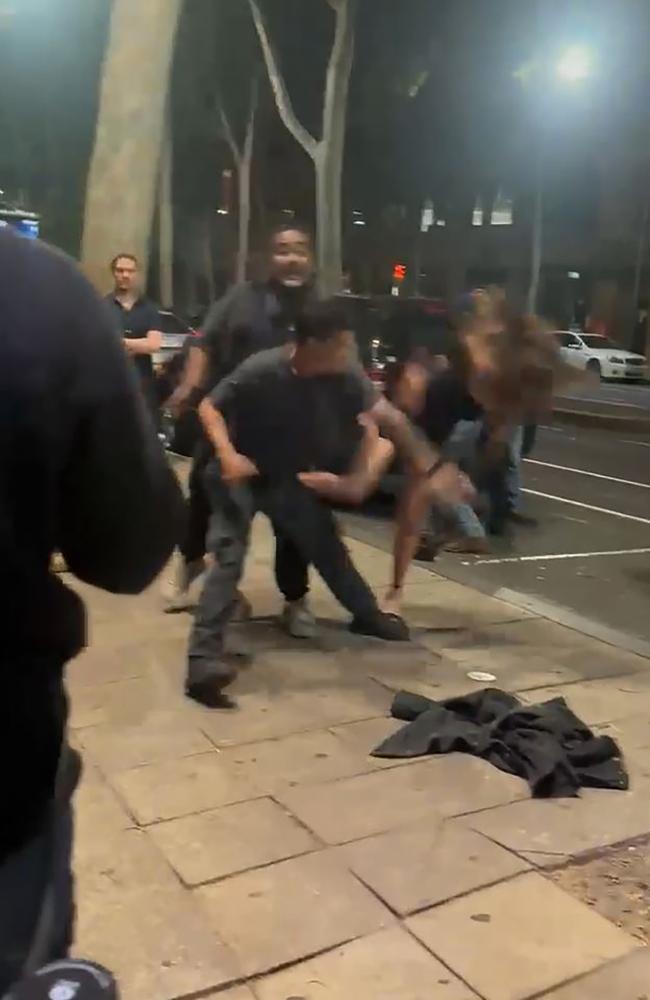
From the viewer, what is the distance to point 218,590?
4.96m

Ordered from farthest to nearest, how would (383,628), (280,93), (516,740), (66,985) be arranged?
(280,93) → (383,628) → (516,740) → (66,985)

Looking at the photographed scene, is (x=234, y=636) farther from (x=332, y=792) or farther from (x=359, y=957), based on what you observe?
(x=359, y=957)

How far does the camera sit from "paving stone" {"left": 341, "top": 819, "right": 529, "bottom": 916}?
3365 mm

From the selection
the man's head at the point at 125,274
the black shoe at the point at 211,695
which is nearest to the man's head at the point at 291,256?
the black shoe at the point at 211,695

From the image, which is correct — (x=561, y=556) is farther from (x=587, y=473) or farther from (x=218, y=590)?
(x=587, y=473)

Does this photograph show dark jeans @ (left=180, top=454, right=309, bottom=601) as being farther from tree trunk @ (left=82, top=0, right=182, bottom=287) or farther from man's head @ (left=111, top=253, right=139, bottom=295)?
tree trunk @ (left=82, top=0, right=182, bottom=287)

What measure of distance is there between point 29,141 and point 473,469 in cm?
2648

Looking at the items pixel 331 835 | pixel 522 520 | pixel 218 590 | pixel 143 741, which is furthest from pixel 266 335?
pixel 522 520

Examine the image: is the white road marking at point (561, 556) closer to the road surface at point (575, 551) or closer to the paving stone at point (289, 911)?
the road surface at point (575, 551)

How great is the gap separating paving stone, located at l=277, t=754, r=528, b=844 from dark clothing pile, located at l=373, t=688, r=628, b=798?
0.08 metres

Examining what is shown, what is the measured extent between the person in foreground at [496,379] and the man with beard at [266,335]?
587 mm

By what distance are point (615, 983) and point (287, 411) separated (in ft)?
9.42

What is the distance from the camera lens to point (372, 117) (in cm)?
3189

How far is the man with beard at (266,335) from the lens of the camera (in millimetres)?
5680
